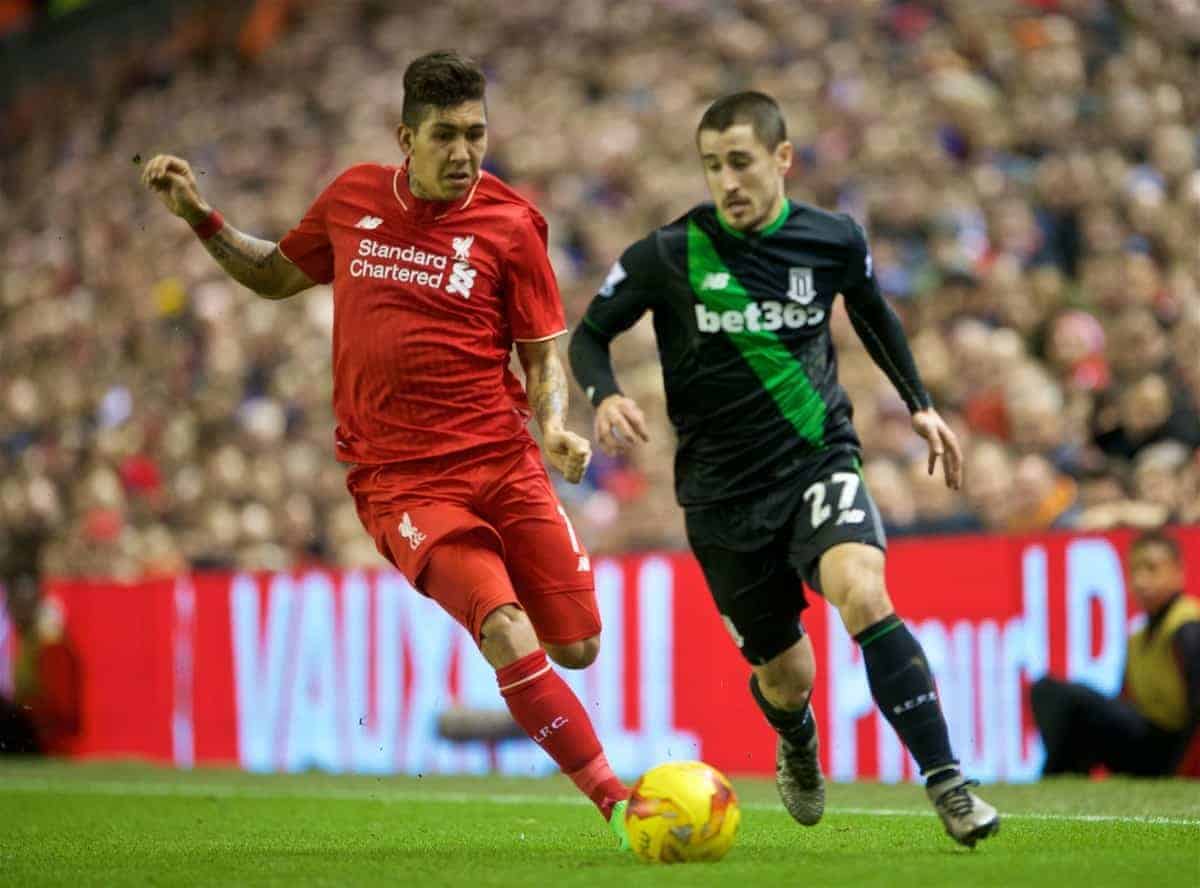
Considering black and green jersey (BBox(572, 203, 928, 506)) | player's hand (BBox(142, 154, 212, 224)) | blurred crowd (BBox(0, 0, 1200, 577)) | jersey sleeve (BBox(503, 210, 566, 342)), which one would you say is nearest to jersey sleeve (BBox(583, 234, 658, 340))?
black and green jersey (BBox(572, 203, 928, 506))

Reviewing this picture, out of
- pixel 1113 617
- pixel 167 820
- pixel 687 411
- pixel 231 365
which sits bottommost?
pixel 167 820

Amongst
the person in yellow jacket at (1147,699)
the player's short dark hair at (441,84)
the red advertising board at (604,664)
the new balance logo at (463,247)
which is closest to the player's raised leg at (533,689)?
the new balance logo at (463,247)

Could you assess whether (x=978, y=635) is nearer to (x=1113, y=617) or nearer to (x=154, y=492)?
(x=1113, y=617)

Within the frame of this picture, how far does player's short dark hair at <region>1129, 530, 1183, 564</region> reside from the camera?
9.84m

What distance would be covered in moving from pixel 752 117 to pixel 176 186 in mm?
2066

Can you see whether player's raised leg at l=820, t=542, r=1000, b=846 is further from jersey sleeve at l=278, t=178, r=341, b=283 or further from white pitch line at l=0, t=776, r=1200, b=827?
jersey sleeve at l=278, t=178, r=341, b=283

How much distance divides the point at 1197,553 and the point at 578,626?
4.00m

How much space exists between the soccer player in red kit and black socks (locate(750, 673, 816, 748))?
66 cm

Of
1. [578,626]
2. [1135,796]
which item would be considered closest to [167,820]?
[578,626]

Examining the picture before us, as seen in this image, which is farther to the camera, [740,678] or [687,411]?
[740,678]

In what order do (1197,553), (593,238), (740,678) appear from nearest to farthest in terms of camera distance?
(1197,553), (740,678), (593,238)

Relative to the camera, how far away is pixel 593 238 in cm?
1686

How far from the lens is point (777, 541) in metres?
6.98

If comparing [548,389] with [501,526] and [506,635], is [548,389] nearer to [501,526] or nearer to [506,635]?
[501,526]
